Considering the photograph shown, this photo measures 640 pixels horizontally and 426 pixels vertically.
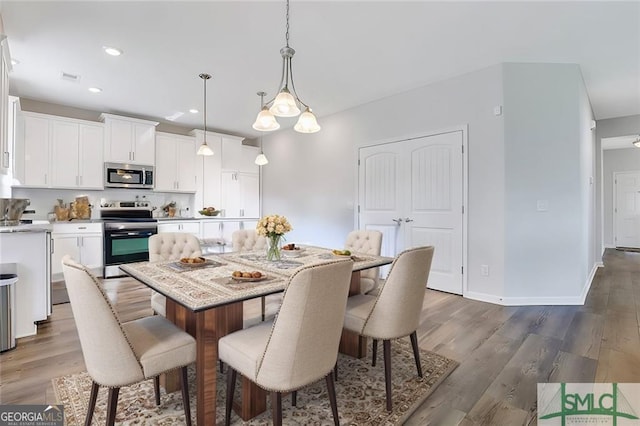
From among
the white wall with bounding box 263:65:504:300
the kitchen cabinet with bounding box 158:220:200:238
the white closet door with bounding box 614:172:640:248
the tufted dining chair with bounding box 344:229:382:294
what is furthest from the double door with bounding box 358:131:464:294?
the white closet door with bounding box 614:172:640:248

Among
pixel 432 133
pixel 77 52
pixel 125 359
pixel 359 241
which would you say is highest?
pixel 77 52

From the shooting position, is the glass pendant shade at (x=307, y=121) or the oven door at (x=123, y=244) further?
the oven door at (x=123, y=244)

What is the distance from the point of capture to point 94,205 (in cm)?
522

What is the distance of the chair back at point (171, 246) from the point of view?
2.58m

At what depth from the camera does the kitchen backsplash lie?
4742 mm

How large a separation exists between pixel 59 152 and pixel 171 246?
3.51 m

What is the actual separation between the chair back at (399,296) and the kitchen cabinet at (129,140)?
5.08 m

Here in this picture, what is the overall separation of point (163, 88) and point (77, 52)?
1.08 meters

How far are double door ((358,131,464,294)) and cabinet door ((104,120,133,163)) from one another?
388 centimetres

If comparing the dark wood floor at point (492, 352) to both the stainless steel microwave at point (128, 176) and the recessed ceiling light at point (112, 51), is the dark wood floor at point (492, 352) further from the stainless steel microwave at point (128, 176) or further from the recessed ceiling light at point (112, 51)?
the recessed ceiling light at point (112, 51)

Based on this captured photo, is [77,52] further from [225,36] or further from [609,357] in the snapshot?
[609,357]

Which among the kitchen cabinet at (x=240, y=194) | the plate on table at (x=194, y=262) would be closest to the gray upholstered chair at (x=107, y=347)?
the plate on table at (x=194, y=262)

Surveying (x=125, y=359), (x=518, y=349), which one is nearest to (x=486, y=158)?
(x=518, y=349)

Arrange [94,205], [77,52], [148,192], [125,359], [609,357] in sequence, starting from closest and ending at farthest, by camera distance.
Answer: [125,359] < [609,357] < [77,52] < [94,205] < [148,192]
